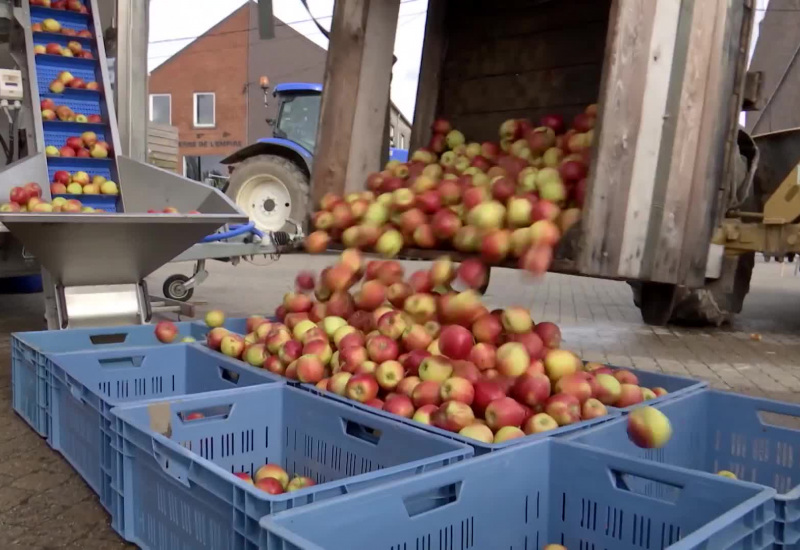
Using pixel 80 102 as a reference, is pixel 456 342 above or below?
below

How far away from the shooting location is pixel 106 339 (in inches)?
169

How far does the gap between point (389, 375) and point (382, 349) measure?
0.14 meters

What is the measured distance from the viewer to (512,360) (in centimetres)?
250

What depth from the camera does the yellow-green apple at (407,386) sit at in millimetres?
2543

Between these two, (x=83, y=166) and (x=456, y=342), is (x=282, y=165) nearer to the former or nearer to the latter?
(x=83, y=166)

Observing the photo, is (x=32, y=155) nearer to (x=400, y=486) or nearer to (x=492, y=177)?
(x=492, y=177)

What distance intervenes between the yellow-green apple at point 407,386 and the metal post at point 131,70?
415 cm

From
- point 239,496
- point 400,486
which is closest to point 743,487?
point 400,486

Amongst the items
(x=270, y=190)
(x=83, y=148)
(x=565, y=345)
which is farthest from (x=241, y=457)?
(x=270, y=190)

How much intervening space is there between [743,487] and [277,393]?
5.25ft

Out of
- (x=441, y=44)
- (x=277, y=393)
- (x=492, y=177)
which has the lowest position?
(x=277, y=393)

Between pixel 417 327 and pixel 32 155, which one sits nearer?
pixel 417 327

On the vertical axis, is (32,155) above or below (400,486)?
above

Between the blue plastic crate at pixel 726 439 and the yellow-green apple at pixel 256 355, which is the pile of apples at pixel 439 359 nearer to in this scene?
the yellow-green apple at pixel 256 355
